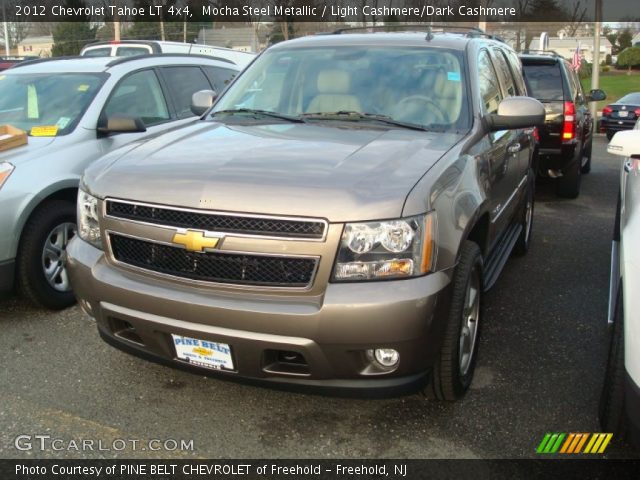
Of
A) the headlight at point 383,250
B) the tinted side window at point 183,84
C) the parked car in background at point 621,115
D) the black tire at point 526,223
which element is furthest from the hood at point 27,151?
the parked car in background at point 621,115

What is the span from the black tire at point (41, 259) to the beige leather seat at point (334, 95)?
6.46ft

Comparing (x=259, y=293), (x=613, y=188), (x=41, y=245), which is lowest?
(x=613, y=188)

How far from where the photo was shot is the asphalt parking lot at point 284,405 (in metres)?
2.83

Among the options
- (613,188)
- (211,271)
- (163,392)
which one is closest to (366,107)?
(211,271)

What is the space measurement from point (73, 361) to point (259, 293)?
1.67 meters

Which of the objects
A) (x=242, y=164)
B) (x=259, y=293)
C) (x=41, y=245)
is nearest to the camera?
(x=259, y=293)

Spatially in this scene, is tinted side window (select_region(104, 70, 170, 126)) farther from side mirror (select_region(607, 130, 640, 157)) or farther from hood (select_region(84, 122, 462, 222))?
side mirror (select_region(607, 130, 640, 157))

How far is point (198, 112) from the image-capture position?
4.38 metres

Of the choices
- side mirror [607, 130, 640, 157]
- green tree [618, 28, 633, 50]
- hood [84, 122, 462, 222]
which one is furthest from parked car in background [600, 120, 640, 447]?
green tree [618, 28, 633, 50]

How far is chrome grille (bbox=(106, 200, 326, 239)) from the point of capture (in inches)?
98.3

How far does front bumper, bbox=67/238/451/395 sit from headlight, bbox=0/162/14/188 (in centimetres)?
166

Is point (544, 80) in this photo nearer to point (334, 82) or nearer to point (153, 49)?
point (334, 82)

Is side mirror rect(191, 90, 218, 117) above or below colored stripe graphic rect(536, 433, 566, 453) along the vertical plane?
above

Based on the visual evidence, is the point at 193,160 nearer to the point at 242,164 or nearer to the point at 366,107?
the point at 242,164
